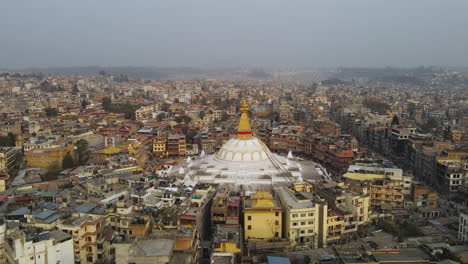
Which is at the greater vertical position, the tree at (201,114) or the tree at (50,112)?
the tree at (50,112)

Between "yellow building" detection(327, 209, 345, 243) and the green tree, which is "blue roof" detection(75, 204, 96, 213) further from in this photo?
the green tree

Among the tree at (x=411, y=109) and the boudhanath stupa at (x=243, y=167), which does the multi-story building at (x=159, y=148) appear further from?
the tree at (x=411, y=109)

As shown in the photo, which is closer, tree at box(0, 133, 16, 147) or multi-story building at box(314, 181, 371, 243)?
multi-story building at box(314, 181, 371, 243)

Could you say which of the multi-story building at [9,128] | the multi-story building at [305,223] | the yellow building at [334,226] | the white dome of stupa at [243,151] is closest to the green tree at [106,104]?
the multi-story building at [9,128]

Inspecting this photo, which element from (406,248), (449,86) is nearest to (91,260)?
(406,248)

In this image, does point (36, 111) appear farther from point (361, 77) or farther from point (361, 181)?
point (361, 77)

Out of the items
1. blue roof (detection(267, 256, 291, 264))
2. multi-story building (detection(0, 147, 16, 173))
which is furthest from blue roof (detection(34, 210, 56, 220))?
multi-story building (detection(0, 147, 16, 173))

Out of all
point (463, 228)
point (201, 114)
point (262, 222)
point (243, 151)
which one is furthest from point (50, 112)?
point (463, 228)
